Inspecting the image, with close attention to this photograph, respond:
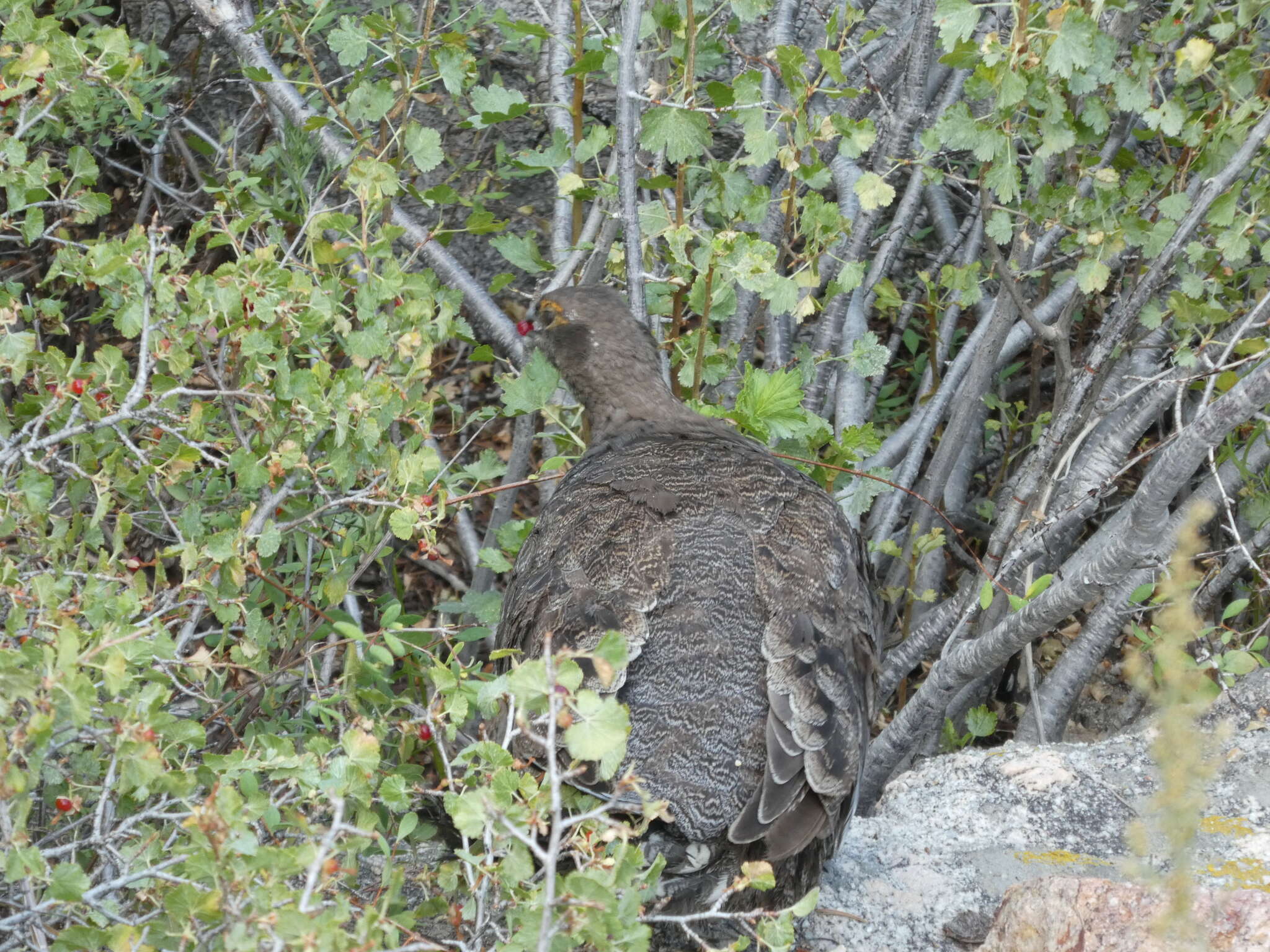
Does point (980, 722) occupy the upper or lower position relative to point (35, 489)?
lower

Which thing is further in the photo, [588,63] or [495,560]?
[495,560]

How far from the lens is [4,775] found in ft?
7.28

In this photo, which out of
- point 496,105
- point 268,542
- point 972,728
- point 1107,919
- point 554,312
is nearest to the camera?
point 1107,919

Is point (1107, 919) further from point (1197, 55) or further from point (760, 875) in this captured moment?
point (1197, 55)

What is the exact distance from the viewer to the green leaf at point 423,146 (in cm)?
418

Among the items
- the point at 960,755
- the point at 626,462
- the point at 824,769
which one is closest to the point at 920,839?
the point at 960,755

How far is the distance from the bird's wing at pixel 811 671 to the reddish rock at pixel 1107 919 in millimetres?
590

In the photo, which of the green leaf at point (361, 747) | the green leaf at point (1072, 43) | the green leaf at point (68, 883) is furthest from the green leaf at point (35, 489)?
the green leaf at point (1072, 43)

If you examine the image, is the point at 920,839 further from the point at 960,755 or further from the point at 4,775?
the point at 4,775

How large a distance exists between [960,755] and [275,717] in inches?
90.2

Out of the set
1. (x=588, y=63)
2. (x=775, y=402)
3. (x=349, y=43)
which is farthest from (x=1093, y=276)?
(x=349, y=43)

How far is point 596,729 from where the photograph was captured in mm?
2301

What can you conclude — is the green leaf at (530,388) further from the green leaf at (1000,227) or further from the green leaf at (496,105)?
the green leaf at (1000,227)

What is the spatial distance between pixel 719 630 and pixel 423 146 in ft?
6.05
